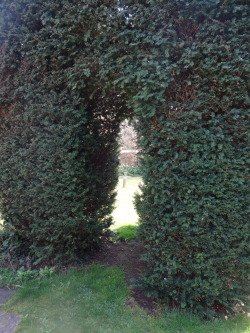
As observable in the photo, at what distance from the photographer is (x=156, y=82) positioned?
2.78m

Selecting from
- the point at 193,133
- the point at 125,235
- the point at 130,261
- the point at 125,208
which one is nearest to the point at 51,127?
the point at 193,133

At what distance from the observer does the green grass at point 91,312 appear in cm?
283

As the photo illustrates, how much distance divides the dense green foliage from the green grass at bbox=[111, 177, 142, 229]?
132 cm

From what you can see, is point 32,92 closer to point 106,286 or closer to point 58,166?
point 58,166

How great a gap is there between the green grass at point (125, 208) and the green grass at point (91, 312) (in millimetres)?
1273

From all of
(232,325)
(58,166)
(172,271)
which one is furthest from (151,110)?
(232,325)

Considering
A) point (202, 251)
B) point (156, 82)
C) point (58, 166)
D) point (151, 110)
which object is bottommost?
point (202, 251)

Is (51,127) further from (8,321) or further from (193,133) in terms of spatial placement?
(8,321)

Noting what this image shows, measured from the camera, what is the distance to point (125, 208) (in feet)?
29.9

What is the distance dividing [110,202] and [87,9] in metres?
2.82

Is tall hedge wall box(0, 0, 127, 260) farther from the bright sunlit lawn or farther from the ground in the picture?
the bright sunlit lawn

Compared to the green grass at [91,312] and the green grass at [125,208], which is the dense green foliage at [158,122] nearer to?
the green grass at [91,312]

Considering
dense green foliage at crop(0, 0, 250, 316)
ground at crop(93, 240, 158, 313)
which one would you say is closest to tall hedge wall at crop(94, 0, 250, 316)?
dense green foliage at crop(0, 0, 250, 316)

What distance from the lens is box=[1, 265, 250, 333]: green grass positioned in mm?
2826
